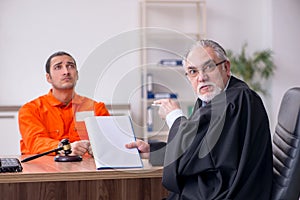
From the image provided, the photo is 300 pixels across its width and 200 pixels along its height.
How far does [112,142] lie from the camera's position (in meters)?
2.20

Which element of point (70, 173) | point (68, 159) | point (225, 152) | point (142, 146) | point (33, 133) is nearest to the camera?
point (225, 152)

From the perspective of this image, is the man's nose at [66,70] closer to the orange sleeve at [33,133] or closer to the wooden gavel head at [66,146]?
the orange sleeve at [33,133]

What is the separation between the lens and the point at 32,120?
2982mm

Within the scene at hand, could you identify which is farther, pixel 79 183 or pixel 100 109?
pixel 100 109

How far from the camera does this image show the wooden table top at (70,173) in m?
2.12

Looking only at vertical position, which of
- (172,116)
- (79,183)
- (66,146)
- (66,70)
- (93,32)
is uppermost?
(93,32)

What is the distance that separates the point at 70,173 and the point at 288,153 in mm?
871

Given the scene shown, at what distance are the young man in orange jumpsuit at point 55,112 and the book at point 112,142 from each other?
0.54 metres

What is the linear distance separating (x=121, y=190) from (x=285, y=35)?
3.96 m

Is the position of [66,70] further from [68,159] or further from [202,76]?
[202,76]

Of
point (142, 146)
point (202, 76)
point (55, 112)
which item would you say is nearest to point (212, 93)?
point (202, 76)

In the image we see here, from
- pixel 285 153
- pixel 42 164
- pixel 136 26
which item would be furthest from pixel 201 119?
pixel 136 26

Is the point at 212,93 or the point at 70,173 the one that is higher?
the point at 212,93

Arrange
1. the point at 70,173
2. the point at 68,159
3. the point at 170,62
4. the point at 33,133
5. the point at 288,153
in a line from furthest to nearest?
the point at 170,62 < the point at 33,133 < the point at 68,159 < the point at 70,173 < the point at 288,153
